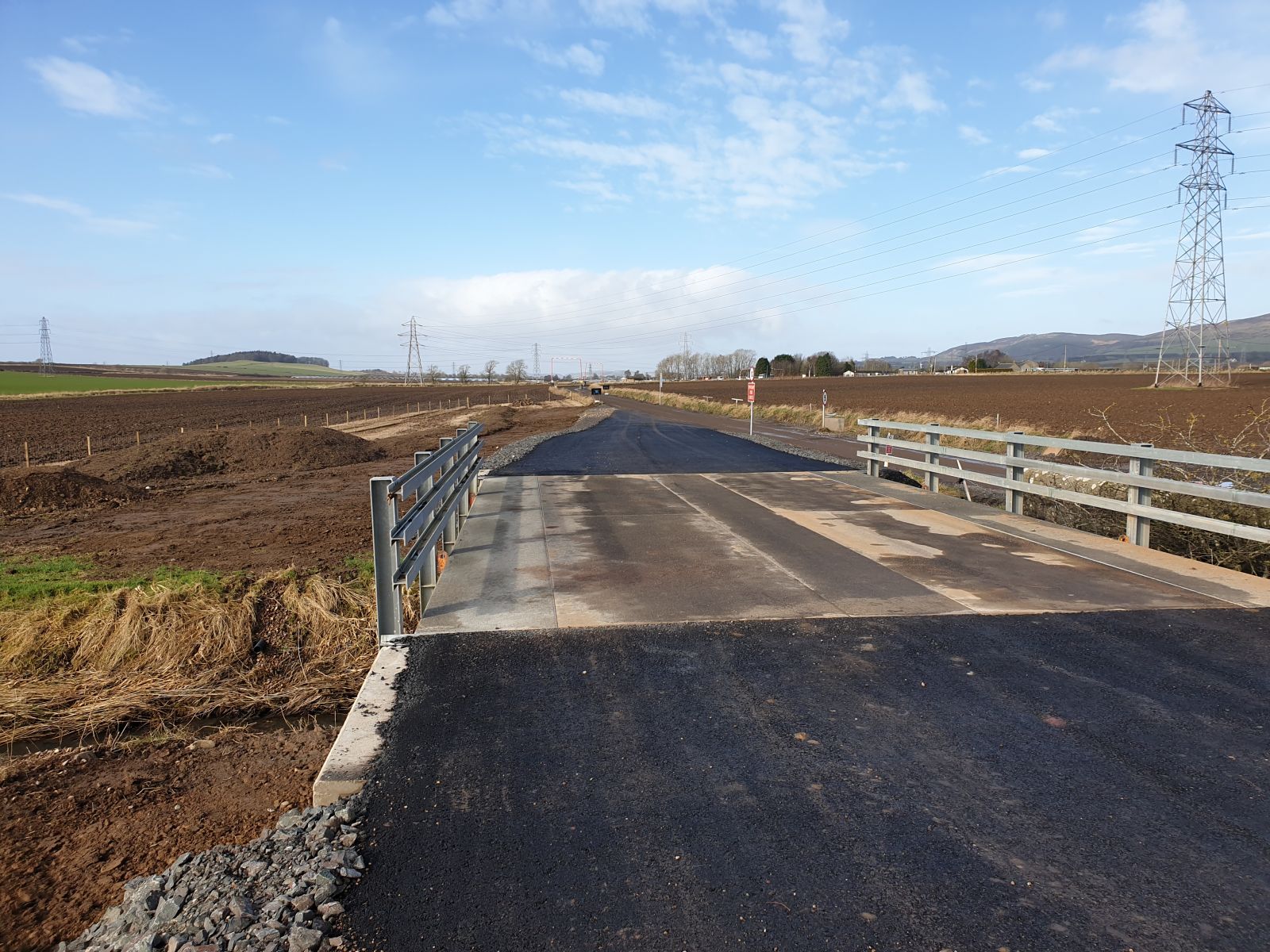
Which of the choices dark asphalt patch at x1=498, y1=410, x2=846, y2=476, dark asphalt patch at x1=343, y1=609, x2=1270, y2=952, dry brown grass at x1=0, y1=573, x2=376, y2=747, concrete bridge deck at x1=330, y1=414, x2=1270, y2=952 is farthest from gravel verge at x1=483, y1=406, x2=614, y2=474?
dark asphalt patch at x1=343, y1=609, x2=1270, y2=952

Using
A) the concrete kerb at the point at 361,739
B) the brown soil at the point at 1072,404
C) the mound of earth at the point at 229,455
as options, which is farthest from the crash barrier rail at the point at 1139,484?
the mound of earth at the point at 229,455

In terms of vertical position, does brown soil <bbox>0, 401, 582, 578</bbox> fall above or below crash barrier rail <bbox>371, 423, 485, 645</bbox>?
below

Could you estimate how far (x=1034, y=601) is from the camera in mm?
7148

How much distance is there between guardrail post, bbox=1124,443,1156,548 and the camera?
9.19 metres

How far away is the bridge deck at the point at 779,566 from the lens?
6.99m

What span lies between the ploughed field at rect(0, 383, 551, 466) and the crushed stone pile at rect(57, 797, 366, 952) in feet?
83.9

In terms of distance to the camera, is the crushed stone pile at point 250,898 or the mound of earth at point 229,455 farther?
the mound of earth at point 229,455

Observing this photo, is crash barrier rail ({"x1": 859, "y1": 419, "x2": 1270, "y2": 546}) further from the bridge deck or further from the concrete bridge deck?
the concrete bridge deck

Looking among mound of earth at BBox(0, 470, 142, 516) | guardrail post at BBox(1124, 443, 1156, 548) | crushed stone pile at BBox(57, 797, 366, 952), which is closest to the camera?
crushed stone pile at BBox(57, 797, 366, 952)

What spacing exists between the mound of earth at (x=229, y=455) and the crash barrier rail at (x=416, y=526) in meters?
13.5

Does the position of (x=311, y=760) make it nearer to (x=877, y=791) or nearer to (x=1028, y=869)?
(x=877, y=791)

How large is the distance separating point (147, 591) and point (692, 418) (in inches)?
1509

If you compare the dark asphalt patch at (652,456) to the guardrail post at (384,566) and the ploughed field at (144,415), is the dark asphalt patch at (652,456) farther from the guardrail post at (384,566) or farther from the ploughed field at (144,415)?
the ploughed field at (144,415)

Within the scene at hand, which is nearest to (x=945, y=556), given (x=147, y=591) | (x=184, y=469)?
(x=147, y=591)
